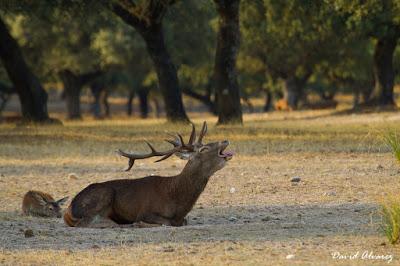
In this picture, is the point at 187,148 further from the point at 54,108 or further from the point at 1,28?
the point at 54,108

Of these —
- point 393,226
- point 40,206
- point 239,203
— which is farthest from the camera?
point 239,203

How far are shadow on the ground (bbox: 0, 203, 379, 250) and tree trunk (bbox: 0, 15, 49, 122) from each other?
20.6 metres

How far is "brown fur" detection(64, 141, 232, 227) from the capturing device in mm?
12289

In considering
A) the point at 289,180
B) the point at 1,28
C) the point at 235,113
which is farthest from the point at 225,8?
the point at 289,180

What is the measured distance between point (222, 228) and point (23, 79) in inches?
911

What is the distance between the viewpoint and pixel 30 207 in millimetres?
13266

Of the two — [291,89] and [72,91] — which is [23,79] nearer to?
[291,89]

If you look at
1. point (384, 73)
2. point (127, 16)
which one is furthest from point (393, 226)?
point (384, 73)

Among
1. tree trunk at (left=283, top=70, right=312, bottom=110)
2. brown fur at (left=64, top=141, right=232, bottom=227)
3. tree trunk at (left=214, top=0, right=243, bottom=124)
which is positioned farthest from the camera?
tree trunk at (left=283, top=70, right=312, bottom=110)

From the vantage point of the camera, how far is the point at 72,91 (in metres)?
64.7

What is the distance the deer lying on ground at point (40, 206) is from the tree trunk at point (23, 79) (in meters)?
20.7

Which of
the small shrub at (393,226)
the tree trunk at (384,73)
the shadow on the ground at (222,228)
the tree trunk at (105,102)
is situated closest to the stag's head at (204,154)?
the shadow on the ground at (222,228)

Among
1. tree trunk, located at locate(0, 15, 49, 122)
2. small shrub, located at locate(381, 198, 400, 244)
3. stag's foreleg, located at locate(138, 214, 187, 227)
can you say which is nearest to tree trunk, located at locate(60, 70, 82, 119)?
tree trunk, located at locate(0, 15, 49, 122)

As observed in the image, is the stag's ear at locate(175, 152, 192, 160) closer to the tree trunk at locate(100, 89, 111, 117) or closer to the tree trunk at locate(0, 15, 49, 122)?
the tree trunk at locate(0, 15, 49, 122)
